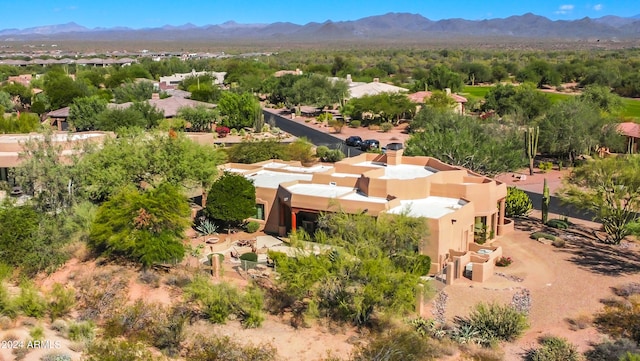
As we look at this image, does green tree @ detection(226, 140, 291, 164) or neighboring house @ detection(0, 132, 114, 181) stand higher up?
neighboring house @ detection(0, 132, 114, 181)

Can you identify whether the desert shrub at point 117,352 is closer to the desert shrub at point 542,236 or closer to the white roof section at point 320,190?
the white roof section at point 320,190

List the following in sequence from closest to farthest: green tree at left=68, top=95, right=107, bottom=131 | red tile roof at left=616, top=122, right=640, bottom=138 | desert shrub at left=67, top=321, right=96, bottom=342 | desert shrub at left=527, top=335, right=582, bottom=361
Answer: desert shrub at left=527, top=335, right=582, bottom=361 → desert shrub at left=67, top=321, right=96, bottom=342 → red tile roof at left=616, top=122, right=640, bottom=138 → green tree at left=68, top=95, right=107, bottom=131

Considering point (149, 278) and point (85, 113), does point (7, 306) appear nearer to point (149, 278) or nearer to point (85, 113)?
point (149, 278)

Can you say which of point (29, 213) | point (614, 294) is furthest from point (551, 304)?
point (29, 213)

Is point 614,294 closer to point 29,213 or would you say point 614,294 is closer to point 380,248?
point 380,248

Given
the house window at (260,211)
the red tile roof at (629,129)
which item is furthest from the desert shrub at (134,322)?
the red tile roof at (629,129)

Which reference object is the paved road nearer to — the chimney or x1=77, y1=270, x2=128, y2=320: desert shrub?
the chimney

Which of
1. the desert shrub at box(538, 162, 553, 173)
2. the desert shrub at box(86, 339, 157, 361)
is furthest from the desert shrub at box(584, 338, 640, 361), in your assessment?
the desert shrub at box(538, 162, 553, 173)
